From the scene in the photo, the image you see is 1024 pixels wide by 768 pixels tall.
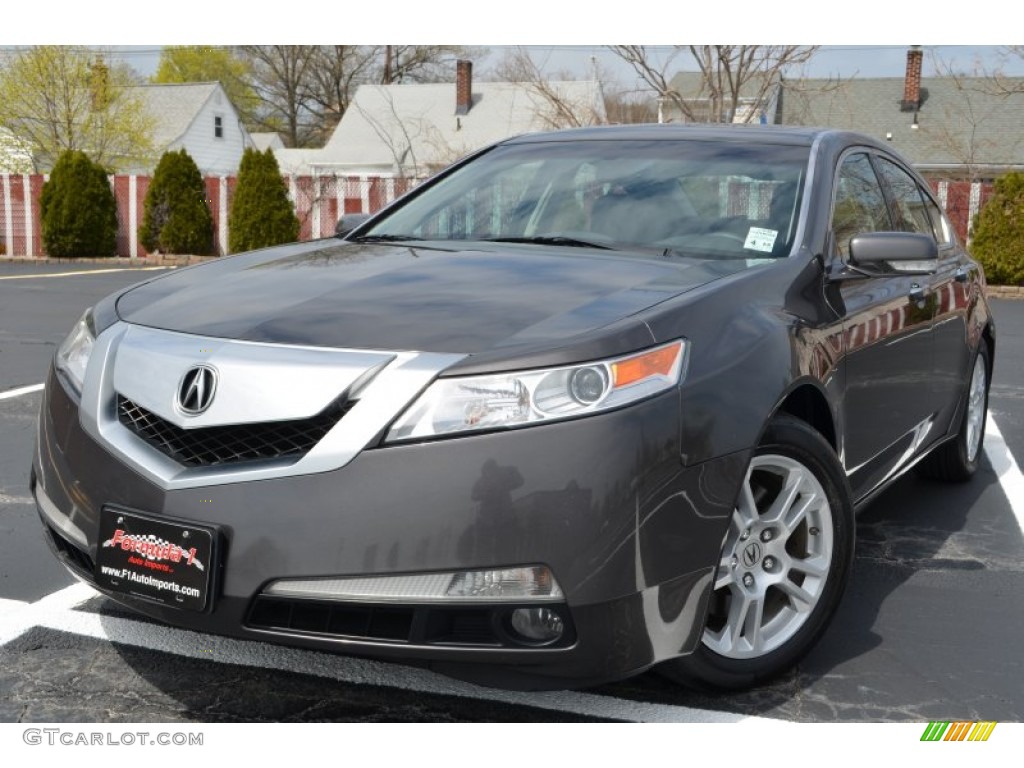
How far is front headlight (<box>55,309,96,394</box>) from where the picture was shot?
298 centimetres

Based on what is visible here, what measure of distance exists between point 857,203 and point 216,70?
73.2 meters

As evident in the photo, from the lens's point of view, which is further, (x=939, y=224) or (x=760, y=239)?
(x=939, y=224)

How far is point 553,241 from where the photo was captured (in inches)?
148

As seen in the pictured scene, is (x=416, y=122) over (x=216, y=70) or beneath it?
beneath

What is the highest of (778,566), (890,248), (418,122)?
(418,122)

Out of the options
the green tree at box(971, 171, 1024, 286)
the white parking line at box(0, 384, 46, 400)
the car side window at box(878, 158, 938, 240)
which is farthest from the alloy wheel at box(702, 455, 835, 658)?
the green tree at box(971, 171, 1024, 286)

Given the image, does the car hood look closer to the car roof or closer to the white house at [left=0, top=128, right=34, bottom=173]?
the car roof

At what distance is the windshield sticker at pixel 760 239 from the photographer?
141 inches

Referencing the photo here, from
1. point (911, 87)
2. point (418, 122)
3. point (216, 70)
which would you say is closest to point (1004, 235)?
point (911, 87)

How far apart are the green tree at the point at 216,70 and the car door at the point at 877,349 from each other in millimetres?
62544

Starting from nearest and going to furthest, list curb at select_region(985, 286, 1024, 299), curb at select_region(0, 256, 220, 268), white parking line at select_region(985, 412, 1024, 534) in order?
white parking line at select_region(985, 412, 1024, 534) < curb at select_region(985, 286, 1024, 299) < curb at select_region(0, 256, 220, 268)

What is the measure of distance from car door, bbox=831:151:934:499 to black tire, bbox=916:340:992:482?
89 cm

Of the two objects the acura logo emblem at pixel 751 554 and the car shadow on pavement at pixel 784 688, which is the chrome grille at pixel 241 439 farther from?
the acura logo emblem at pixel 751 554
